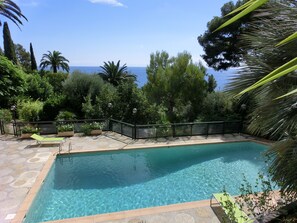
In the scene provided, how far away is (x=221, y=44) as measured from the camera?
16.0 m

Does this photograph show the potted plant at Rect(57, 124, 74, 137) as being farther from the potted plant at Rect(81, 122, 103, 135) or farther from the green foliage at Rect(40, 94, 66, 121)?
the green foliage at Rect(40, 94, 66, 121)

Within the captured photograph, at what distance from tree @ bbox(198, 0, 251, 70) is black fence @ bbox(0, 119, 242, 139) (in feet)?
17.6

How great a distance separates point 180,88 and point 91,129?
801 centimetres

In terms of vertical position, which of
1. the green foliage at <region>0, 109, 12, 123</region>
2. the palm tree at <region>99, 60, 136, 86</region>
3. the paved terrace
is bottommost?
the paved terrace

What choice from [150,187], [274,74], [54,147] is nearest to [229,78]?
[274,74]

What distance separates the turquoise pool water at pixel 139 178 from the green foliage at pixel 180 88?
20.1 feet

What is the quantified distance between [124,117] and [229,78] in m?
11.8

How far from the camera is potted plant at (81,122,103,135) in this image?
40.2 ft

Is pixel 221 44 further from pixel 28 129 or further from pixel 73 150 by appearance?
pixel 28 129

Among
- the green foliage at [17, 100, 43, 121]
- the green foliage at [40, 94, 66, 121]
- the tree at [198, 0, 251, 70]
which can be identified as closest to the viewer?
the green foliage at [17, 100, 43, 121]

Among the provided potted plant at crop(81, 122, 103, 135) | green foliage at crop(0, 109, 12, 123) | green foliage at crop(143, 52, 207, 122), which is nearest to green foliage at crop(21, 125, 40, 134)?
green foliage at crop(0, 109, 12, 123)

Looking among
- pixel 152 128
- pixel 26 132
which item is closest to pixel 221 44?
pixel 152 128

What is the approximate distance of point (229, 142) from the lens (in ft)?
37.7

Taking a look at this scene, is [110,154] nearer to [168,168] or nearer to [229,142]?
[168,168]
